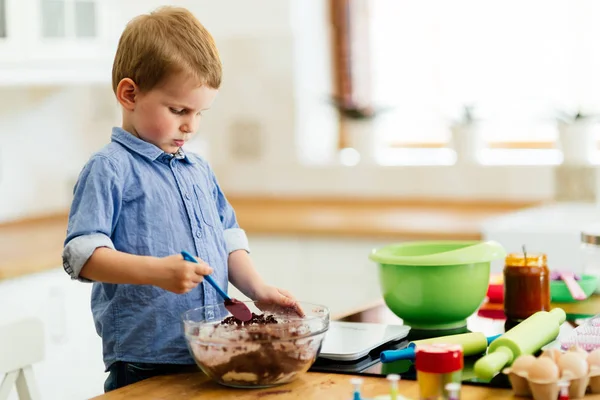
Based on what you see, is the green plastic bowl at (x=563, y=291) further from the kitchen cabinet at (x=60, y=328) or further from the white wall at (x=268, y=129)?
the white wall at (x=268, y=129)

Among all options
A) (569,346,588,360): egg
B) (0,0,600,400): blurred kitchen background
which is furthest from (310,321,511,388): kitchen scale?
(0,0,600,400): blurred kitchen background

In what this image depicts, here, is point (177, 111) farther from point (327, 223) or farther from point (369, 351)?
point (327, 223)

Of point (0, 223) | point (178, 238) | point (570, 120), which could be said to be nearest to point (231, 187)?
point (0, 223)

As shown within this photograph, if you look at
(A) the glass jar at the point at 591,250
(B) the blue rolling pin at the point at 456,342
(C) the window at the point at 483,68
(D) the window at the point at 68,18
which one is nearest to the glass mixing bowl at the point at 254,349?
(B) the blue rolling pin at the point at 456,342

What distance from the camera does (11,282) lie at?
268 centimetres

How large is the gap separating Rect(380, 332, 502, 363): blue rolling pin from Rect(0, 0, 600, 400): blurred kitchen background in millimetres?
1348

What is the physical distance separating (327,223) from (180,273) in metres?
2.09

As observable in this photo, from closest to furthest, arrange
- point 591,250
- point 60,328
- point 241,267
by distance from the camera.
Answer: point 241,267 → point 591,250 → point 60,328

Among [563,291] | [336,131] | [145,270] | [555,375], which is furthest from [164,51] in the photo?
[336,131]

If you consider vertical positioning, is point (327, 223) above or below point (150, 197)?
below

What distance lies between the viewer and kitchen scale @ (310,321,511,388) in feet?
4.68

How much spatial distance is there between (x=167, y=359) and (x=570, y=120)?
235cm

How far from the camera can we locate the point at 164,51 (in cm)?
146

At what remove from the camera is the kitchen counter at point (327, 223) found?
9.42ft
